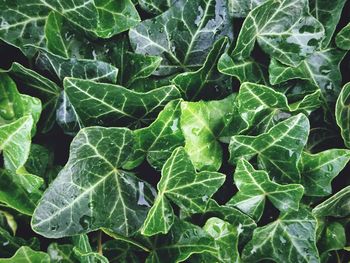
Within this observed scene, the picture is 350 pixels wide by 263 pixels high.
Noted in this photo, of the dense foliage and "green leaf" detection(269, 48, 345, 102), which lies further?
"green leaf" detection(269, 48, 345, 102)

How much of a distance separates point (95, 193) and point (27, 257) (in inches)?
4.6

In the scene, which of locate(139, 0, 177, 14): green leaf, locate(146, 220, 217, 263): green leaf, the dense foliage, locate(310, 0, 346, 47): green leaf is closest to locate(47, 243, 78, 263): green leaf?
the dense foliage

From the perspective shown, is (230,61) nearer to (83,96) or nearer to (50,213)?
(83,96)

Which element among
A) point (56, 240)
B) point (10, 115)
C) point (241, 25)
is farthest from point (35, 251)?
point (241, 25)

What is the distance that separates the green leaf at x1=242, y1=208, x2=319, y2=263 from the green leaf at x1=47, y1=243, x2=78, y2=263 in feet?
0.79

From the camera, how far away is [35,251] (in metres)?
0.69

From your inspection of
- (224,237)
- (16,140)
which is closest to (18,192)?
(16,140)

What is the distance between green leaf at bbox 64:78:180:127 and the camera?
2.17ft

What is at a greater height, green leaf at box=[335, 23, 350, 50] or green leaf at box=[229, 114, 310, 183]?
green leaf at box=[335, 23, 350, 50]

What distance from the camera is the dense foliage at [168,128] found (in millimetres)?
681

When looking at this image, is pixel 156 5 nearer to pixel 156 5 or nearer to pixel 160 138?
pixel 156 5

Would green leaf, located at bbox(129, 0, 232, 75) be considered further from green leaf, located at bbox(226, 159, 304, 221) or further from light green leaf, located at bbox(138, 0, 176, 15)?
green leaf, located at bbox(226, 159, 304, 221)

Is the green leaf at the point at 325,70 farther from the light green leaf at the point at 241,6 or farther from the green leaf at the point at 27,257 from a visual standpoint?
the green leaf at the point at 27,257

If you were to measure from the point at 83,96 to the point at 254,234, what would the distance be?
0.30 metres
